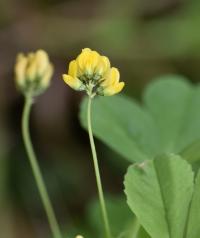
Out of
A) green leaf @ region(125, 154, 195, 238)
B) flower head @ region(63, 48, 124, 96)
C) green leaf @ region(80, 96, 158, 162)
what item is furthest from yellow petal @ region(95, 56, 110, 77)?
green leaf @ region(80, 96, 158, 162)

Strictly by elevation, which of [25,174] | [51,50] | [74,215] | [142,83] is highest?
[51,50]

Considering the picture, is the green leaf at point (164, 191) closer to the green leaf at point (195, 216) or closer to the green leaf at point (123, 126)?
the green leaf at point (195, 216)

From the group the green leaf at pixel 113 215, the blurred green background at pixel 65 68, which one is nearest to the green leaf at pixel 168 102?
the green leaf at pixel 113 215

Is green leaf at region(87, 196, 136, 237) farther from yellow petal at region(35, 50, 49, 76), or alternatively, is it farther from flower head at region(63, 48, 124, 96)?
flower head at region(63, 48, 124, 96)

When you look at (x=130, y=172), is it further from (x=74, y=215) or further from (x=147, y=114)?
(x=74, y=215)

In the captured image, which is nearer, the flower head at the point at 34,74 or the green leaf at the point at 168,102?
the flower head at the point at 34,74

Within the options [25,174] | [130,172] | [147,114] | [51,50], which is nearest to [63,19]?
[51,50]
